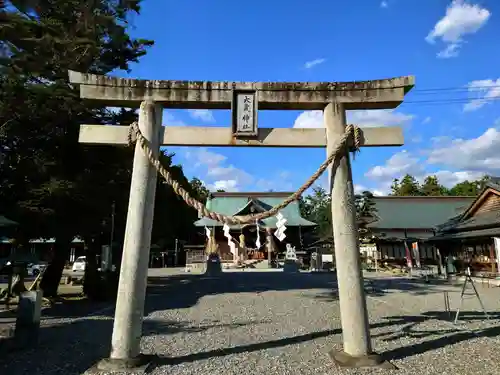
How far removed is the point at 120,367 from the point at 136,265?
4.18ft

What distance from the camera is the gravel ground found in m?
5.08

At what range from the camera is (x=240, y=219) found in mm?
5297

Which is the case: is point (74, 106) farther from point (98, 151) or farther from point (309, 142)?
point (309, 142)

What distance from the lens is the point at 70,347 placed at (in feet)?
20.7

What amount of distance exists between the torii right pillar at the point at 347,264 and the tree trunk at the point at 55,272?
9.95 metres

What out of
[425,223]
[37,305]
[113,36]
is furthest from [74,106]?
[425,223]

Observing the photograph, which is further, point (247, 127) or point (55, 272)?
point (55, 272)

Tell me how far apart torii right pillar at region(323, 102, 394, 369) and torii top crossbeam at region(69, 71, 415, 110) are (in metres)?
0.27

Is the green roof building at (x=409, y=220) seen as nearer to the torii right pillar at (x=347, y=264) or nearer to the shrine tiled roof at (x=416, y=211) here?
the shrine tiled roof at (x=416, y=211)

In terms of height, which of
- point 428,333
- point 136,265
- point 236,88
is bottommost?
point 428,333

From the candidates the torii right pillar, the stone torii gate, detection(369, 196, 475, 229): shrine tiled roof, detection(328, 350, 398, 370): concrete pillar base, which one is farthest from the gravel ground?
detection(369, 196, 475, 229): shrine tiled roof

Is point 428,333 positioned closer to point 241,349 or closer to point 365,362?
point 365,362

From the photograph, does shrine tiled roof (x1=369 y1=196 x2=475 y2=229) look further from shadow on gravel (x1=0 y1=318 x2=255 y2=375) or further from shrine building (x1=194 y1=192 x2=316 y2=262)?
shadow on gravel (x1=0 y1=318 x2=255 y2=375)

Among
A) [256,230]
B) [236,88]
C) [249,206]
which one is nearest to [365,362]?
[236,88]
